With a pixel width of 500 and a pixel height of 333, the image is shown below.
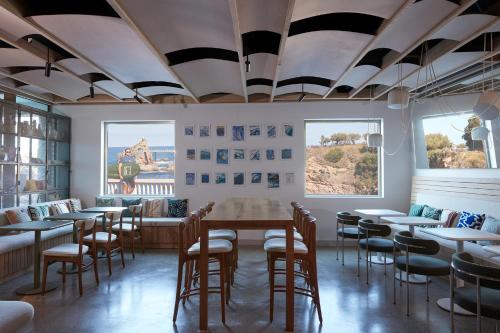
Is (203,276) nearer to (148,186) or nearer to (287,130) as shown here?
(287,130)

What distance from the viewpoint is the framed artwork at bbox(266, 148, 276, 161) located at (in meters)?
6.80

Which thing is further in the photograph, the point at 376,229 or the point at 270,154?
the point at 270,154

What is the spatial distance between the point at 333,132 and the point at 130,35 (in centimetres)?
470

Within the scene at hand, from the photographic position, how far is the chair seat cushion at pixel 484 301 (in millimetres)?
2348

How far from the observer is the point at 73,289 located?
4.13 m

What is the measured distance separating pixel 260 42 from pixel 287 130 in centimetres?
295

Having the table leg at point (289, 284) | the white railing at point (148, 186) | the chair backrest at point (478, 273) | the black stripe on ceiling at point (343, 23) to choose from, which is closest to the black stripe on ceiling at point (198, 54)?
the black stripe on ceiling at point (343, 23)

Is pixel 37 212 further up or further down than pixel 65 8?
further down

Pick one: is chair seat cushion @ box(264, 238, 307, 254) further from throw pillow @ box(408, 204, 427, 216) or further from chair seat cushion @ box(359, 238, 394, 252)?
throw pillow @ box(408, 204, 427, 216)

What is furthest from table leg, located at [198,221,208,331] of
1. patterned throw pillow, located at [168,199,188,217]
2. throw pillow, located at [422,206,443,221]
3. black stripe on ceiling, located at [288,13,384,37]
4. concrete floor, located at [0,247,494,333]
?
throw pillow, located at [422,206,443,221]

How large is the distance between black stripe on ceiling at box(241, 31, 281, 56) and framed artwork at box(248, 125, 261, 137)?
108 inches

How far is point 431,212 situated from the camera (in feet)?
18.4

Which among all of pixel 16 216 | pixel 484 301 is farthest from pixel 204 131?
pixel 484 301

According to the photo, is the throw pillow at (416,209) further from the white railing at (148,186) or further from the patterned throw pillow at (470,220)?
the white railing at (148,186)
